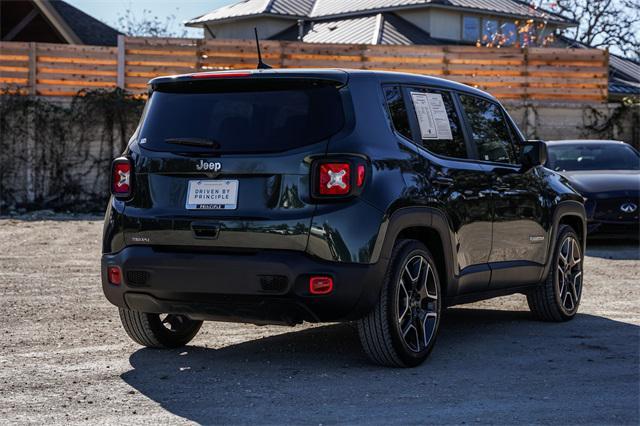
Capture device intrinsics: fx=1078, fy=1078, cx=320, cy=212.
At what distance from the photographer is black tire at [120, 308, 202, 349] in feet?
22.5

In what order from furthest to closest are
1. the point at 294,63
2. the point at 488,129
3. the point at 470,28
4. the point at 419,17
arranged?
1. the point at 470,28
2. the point at 419,17
3. the point at 294,63
4. the point at 488,129

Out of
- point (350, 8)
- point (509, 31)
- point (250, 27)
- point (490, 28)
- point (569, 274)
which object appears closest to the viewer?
point (569, 274)

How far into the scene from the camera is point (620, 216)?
14.6 m

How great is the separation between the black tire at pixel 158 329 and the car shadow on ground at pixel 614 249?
312 inches

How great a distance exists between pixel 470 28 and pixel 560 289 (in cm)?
3402

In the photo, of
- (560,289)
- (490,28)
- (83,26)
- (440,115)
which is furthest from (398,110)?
(490,28)

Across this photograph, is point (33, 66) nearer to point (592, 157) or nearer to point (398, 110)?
point (592, 157)

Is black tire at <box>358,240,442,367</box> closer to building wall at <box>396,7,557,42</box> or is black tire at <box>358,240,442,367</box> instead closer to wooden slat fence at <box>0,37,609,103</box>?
wooden slat fence at <box>0,37,609,103</box>

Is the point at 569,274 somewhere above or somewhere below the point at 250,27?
below

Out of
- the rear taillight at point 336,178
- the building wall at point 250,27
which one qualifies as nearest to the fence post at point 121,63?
the rear taillight at point 336,178

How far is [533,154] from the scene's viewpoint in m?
7.89

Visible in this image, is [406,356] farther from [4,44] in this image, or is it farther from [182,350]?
[4,44]

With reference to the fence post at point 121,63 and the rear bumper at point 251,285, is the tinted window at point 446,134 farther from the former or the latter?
the fence post at point 121,63

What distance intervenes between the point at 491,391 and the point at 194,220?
1.89m
